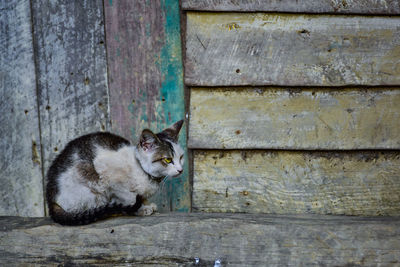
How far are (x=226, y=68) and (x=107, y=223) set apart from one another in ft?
2.45

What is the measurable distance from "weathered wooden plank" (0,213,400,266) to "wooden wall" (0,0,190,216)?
0.44 m

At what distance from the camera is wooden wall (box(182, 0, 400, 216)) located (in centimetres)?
143

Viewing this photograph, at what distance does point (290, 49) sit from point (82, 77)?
93cm

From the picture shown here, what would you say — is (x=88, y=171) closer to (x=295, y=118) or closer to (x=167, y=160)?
(x=167, y=160)

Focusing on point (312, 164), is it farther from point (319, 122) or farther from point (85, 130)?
point (85, 130)

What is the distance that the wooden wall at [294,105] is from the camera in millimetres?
1435

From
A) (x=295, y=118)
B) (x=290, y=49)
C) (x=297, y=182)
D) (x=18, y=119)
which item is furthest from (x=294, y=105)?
(x=18, y=119)

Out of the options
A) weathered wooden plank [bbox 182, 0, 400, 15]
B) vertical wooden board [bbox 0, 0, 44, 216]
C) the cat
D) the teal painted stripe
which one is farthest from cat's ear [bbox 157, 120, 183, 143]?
vertical wooden board [bbox 0, 0, 44, 216]

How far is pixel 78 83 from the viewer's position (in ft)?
5.57

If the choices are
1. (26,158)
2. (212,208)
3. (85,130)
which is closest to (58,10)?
(85,130)

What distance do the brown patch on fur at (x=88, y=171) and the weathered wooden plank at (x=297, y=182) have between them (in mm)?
405

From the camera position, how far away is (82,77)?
169 cm

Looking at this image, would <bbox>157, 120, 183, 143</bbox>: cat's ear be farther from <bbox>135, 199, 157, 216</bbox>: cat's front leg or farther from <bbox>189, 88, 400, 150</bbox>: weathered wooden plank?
<bbox>135, 199, 157, 216</bbox>: cat's front leg

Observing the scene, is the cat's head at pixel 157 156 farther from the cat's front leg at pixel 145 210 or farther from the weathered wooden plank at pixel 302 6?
the weathered wooden plank at pixel 302 6
